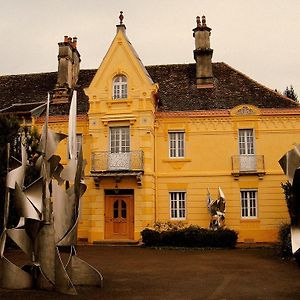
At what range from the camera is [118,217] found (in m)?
23.2

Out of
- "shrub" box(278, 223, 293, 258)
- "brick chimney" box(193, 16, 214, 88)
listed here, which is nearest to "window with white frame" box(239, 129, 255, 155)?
"brick chimney" box(193, 16, 214, 88)

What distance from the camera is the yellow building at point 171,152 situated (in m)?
23.0

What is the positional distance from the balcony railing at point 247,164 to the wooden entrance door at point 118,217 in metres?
5.82

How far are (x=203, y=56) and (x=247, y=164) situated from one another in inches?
287

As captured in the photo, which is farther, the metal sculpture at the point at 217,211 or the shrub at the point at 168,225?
the metal sculpture at the point at 217,211

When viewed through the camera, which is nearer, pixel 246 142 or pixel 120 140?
pixel 120 140

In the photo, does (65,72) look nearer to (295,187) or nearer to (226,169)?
(226,169)

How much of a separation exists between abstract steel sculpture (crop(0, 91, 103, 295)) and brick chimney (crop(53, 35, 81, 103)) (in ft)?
54.9

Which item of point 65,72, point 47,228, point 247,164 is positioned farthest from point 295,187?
point 65,72

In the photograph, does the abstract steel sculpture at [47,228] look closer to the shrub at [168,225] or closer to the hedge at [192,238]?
the hedge at [192,238]

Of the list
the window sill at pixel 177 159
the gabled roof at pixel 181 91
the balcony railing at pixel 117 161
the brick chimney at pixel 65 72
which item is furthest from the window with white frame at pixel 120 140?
the brick chimney at pixel 65 72

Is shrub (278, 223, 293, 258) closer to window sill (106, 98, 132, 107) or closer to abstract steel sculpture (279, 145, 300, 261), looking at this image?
abstract steel sculpture (279, 145, 300, 261)

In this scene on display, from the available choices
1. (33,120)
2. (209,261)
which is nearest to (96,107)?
(33,120)

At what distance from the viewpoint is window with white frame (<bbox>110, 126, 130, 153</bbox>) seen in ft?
77.1
